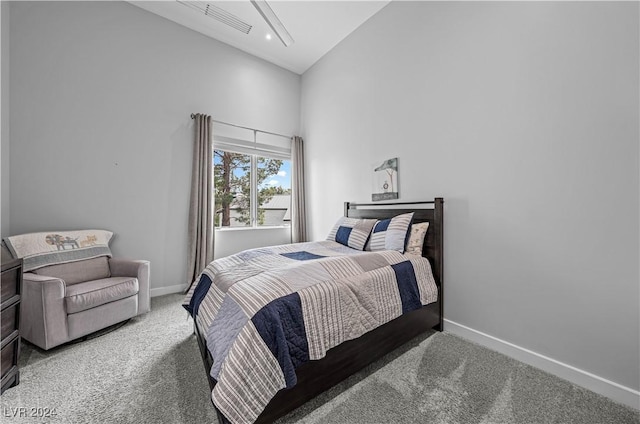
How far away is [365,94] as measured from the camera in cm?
323

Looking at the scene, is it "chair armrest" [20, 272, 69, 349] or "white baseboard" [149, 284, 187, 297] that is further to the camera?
"white baseboard" [149, 284, 187, 297]

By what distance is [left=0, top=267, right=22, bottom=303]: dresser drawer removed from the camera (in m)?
1.44

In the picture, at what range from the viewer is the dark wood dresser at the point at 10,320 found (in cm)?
144

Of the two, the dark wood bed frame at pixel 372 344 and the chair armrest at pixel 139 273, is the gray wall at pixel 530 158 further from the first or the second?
the chair armrest at pixel 139 273

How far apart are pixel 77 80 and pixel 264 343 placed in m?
3.47

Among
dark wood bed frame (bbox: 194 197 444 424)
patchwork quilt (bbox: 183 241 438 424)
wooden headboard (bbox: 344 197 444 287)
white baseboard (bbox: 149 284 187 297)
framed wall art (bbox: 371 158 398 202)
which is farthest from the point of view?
white baseboard (bbox: 149 284 187 297)

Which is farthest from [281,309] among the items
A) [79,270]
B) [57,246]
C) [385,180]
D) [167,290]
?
[167,290]

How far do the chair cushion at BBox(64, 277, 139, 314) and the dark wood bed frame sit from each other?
0.90 meters

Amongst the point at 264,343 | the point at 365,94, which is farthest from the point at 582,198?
the point at 365,94

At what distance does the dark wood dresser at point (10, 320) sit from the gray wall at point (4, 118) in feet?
3.94

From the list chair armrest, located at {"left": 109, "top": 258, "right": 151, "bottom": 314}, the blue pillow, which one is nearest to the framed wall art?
the blue pillow

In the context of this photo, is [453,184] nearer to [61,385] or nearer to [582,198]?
[582,198]

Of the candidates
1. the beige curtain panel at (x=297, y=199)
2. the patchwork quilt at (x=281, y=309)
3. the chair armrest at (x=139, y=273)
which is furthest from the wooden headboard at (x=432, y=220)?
the chair armrest at (x=139, y=273)

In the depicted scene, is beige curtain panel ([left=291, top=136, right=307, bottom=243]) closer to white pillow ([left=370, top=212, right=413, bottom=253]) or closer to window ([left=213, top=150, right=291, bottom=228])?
window ([left=213, top=150, right=291, bottom=228])
